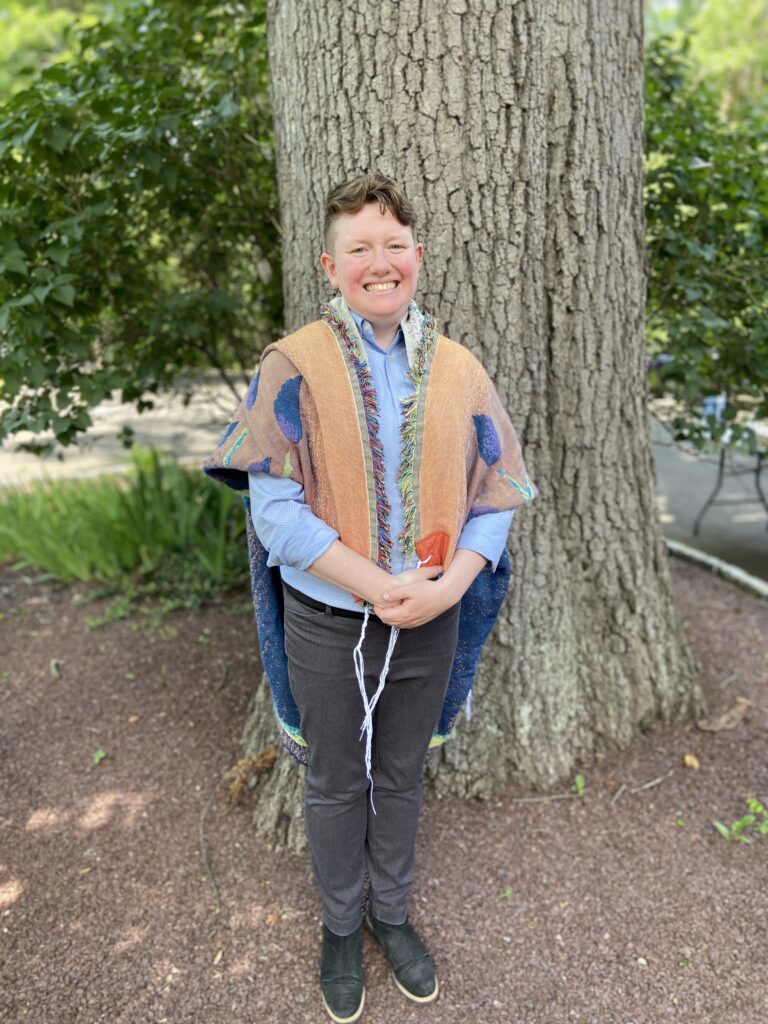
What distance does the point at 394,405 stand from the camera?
1.76m

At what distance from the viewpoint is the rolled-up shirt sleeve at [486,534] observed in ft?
5.98

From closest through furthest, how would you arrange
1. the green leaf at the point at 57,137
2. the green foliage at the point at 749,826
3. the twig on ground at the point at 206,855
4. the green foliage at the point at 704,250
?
1. the twig on ground at the point at 206,855
2. the green foliage at the point at 749,826
3. the green leaf at the point at 57,137
4. the green foliage at the point at 704,250

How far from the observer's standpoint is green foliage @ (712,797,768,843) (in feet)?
8.31

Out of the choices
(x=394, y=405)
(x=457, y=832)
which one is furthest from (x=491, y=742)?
(x=394, y=405)

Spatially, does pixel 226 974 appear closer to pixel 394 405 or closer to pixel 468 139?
pixel 394 405

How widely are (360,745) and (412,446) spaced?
0.73 meters

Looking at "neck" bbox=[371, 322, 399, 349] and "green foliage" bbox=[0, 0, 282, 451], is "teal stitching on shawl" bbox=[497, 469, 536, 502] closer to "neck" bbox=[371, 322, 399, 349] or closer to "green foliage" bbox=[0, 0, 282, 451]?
"neck" bbox=[371, 322, 399, 349]

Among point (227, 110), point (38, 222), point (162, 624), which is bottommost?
point (162, 624)

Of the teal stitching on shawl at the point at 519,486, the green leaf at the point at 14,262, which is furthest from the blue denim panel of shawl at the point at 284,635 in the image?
the green leaf at the point at 14,262

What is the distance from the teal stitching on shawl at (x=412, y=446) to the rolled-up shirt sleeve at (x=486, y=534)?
0.13m

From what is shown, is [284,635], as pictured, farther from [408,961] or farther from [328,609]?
[408,961]

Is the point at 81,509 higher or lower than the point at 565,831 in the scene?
higher

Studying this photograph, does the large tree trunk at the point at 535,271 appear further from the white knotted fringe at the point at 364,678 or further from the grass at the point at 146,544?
the grass at the point at 146,544

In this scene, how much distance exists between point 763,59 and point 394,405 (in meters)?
16.9
